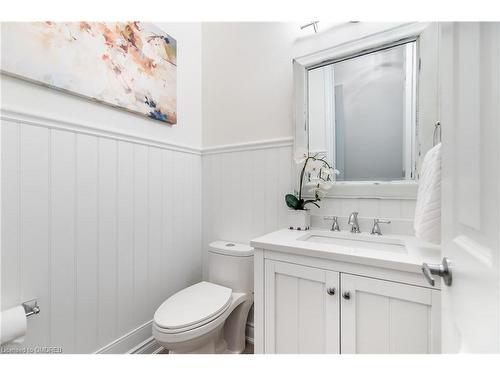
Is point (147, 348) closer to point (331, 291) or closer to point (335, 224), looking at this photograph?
point (331, 291)

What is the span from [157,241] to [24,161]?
2.47ft

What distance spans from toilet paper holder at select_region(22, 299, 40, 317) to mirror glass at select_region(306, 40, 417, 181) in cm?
148

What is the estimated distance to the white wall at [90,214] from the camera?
0.90m

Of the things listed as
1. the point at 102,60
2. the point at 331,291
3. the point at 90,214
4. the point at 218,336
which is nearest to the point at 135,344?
the point at 218,336

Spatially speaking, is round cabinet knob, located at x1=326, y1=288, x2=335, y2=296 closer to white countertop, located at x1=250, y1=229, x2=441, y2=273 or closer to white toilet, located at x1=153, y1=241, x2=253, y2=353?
white countertop, located at x1=250, y1=229, x2=441, y2=273

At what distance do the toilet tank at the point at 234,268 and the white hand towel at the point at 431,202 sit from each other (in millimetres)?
898

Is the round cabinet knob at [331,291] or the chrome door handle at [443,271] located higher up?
the chrome door handle at [443,271]

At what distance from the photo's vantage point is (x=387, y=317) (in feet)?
2.65

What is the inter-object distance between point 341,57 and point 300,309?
4.26 feet

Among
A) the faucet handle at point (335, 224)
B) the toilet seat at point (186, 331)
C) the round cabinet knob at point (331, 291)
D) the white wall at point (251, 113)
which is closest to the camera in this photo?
the round cabinet knob at point (331, 291)

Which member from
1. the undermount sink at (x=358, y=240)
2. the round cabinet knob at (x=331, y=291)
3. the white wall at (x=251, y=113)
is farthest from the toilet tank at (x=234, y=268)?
the round cabinet knob at (x=331, y=291)

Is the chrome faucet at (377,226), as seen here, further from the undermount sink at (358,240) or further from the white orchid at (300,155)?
the white orchid at (300,155)
